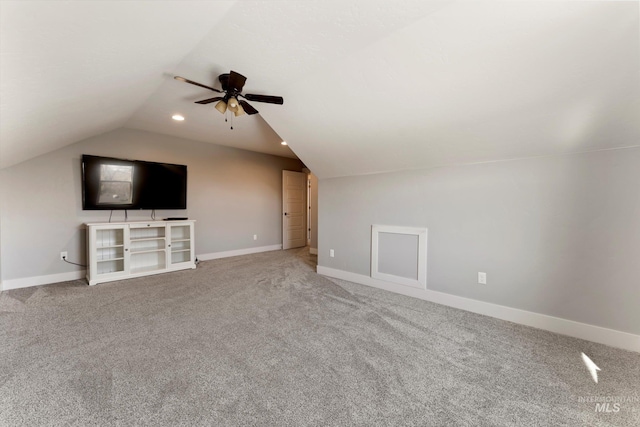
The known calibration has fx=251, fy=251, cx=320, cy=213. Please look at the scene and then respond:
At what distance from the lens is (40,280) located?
3.51 m

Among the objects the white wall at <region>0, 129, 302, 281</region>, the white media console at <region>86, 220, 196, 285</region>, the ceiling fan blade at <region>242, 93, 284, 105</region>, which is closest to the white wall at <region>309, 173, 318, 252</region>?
the white wall at <region>0, 129, 302, 281</region>

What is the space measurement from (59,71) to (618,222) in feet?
13.8

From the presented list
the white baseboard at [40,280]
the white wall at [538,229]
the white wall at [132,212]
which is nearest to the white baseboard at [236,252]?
the white wall at [132,212]

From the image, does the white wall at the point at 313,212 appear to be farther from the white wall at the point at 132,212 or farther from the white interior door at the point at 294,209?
the white wall at the point at 132,212

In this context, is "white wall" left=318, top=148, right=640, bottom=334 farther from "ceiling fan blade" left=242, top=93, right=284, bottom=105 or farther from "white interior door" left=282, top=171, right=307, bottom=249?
"white interior door" left=282, top=171, right=307, bottom=249

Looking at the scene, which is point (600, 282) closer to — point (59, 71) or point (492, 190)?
point (492, 190)

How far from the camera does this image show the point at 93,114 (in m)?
2.73

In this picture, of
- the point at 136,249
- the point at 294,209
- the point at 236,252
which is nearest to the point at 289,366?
the point at 136,249

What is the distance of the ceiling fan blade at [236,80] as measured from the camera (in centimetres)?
219

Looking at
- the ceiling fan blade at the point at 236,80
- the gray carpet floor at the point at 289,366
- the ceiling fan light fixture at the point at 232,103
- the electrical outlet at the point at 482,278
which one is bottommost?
the gray carpet floor at the point at 289,366

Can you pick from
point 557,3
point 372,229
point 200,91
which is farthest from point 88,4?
point 372,229

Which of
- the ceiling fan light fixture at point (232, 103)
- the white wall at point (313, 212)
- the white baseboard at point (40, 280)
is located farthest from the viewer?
the white wall at point (313, 212)

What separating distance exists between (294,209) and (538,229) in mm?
5102

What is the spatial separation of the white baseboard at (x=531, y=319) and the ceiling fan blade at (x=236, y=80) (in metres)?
2.90
